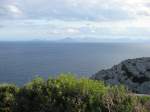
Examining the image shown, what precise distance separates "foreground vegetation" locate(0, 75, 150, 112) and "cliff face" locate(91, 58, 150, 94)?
332 inches

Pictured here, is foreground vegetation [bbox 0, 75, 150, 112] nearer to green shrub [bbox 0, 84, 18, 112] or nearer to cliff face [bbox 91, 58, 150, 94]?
green shrub [bbox 0, 84, 18, 112]

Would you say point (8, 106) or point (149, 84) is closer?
point (8, 106)

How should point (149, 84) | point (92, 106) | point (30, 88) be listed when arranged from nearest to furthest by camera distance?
point (92, 106) < point (30, 88) < point (149, 84)

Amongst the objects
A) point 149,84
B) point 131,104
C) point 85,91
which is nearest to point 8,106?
point 85,91

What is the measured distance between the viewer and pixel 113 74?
64.1 feet

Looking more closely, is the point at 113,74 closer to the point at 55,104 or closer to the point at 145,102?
the point at 145,102

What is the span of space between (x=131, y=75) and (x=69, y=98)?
34.7 ft

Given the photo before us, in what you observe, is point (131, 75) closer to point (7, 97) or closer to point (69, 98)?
point (7, 97)

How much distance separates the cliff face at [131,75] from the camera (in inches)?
729

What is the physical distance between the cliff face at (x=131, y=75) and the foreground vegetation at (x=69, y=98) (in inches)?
332

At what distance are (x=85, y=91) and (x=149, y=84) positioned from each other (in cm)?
938

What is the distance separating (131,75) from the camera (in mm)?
19438

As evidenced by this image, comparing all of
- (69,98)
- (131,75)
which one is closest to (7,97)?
(69,98)

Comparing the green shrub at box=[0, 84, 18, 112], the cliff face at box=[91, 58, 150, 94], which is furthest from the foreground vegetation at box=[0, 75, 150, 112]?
the cliff face at box=[91, 58, 150, 94]
